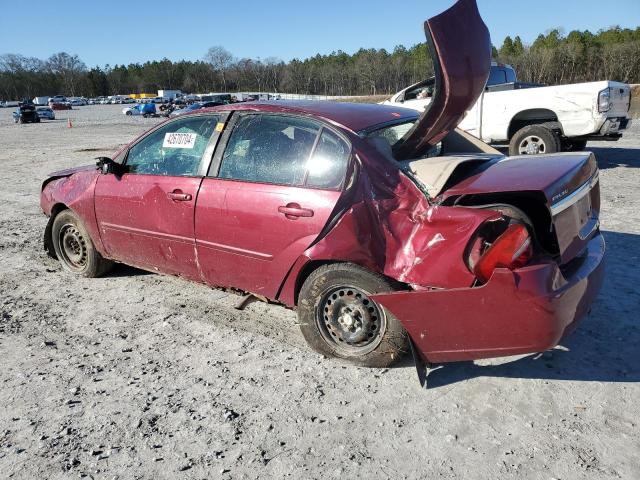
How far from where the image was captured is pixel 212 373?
10.5 feet

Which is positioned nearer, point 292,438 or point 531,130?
point 292,438

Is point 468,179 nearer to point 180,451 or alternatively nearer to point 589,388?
point 589,388

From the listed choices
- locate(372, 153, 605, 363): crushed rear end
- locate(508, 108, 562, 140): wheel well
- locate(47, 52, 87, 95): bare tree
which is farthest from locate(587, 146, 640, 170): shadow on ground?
locate(47, 52, 87, 95): bare tree

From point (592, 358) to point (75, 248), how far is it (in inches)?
181

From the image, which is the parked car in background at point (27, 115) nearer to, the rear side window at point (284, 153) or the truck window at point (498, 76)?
the truck window at point (498, 76)

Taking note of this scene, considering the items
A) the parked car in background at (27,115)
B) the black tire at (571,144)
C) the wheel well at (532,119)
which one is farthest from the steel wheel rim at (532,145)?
the parked car in background at (27,115)

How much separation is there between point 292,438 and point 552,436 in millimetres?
1289

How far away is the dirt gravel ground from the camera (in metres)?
2.40

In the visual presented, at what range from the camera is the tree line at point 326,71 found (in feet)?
253

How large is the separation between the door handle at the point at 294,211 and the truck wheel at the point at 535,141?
24.9 ft

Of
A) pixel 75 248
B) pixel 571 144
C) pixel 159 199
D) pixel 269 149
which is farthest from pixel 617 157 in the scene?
pixel 75 248

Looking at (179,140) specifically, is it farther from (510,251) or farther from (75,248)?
(510,251)

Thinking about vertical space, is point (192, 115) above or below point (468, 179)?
above

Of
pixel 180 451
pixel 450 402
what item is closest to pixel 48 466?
pixel 180 451
